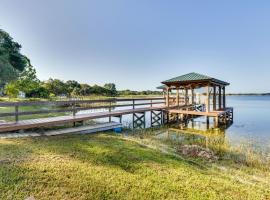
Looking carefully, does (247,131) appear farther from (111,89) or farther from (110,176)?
(111,89)

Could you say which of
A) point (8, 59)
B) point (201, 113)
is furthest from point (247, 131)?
point (8, 59)

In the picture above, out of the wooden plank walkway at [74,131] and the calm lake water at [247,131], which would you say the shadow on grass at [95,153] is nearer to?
the wooden plank walkway at [74,131]

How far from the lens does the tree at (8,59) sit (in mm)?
15637

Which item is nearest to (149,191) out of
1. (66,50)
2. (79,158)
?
(79,158)

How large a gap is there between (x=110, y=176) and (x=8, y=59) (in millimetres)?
21442

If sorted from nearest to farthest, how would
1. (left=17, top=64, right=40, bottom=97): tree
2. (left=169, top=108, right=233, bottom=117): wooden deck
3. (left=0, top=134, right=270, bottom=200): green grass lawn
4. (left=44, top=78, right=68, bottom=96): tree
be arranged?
(left=0, top=134, right=270, bottom=200): green grass lawn < (left=169, top=108, right=233, bottom=117): wooden deck < (left=17, top=64, right=40, bottom=97): tree < (left=44, top=78, right=68, bottom=96): tree

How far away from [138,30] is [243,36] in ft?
41.4

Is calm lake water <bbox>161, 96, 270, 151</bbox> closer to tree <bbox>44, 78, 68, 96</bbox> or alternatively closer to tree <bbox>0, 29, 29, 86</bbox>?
tree <bbox>0, 29, 29, 86</bbox>

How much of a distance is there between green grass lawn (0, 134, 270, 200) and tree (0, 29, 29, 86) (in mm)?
12581

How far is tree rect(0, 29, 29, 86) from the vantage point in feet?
51.3

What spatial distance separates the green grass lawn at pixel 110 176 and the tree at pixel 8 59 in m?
12.6

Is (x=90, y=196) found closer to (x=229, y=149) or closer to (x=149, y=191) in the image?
(x=149, y=191)

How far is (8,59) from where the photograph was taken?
65.7ft

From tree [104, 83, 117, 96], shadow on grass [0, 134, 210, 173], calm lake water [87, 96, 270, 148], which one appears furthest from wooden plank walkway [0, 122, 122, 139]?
tree [104, 83, 117, 96]
